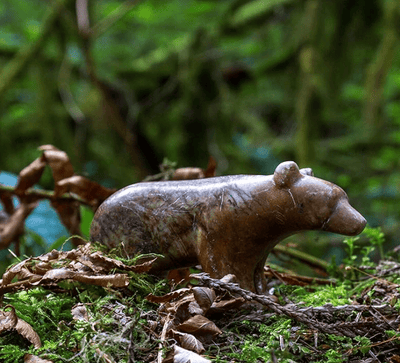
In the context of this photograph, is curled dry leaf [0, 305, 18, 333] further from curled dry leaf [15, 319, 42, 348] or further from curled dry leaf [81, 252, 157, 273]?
curled dry leaf [81, 252, 157, 273]

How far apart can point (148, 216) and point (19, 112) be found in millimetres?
4384

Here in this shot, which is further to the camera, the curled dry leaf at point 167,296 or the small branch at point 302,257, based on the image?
the small branch at point 302,257

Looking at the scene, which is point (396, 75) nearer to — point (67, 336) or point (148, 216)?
point (148, 216)

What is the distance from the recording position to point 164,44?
6367mm

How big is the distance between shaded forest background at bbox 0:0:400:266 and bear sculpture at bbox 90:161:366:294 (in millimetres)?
2493

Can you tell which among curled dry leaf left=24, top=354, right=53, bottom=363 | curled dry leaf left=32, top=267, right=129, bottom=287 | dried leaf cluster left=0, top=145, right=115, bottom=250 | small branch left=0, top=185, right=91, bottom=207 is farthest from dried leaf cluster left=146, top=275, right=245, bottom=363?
small branch left=0, top=185, right=91, bottom=207

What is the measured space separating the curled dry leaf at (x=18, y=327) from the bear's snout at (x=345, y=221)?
0.99m

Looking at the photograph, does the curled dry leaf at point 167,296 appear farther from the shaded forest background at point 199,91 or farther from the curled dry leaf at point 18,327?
the shaded forest background at point 199,91

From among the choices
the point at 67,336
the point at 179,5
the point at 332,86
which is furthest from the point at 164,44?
the point at 67,336

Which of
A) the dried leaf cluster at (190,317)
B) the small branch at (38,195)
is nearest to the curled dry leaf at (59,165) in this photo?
the small branch at (38,195)

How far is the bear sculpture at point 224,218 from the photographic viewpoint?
1572 mm

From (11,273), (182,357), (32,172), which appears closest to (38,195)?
(32,172)

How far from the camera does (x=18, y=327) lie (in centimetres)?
139

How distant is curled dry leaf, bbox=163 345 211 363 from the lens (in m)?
1.14
